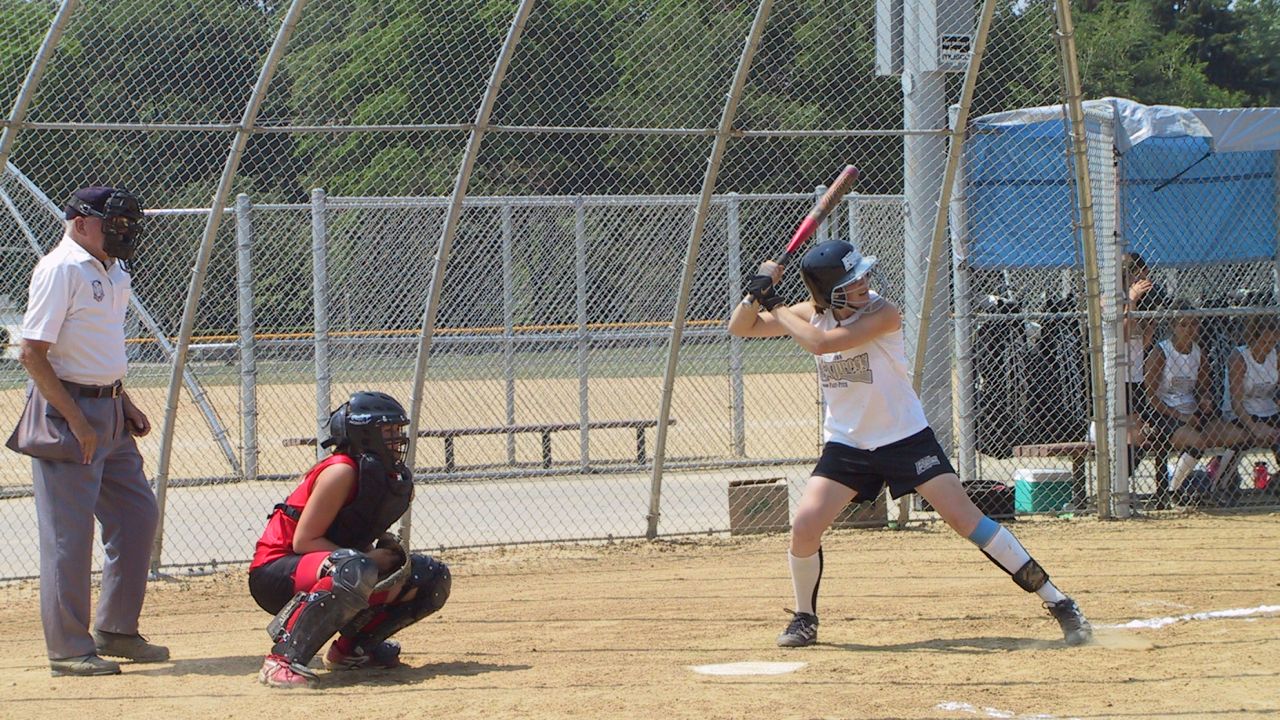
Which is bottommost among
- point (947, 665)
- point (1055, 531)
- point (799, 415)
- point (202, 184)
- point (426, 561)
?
point (799, 415)

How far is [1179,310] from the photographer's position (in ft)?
30.7

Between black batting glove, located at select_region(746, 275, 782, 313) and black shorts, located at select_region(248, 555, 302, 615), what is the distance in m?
2.14

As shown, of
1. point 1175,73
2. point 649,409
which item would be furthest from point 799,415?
point 1175,73

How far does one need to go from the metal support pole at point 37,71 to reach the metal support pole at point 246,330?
4.43 m

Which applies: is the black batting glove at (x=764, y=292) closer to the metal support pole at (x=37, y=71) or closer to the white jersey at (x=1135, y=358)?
the metal support pole at (x=37, y=71)

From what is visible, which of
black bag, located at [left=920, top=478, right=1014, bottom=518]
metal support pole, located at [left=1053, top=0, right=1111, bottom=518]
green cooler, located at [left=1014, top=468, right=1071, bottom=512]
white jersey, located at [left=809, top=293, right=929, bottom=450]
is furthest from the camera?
green cooler, located at [left=1014, top=468, right=1071, bottom=512]

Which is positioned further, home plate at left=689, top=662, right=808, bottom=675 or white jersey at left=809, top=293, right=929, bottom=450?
white jersey at left=809, top=293, right=929, bottom=450

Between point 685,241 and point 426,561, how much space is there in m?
8.17

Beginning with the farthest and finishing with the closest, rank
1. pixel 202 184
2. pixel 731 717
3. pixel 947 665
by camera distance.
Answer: pixel 202 184 < pixel 947 665 < pixel 731 717

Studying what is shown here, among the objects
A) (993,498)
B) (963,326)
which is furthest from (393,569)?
(963,326)

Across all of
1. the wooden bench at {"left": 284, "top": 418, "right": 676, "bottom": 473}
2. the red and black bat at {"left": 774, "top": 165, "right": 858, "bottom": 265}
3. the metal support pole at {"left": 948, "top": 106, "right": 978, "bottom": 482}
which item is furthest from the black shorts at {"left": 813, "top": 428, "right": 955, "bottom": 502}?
the wooden bench at {"left": 284, "top": 418, "right": 676, "bottom": 473}

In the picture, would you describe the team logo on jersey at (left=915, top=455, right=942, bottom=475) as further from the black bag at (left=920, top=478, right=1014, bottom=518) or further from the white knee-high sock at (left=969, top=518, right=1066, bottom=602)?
the black bag at (left=920, top=478, right=1014, bottom=518)

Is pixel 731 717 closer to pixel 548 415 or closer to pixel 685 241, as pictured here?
pixel 685 241

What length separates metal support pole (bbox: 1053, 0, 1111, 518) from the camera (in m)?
8.18
